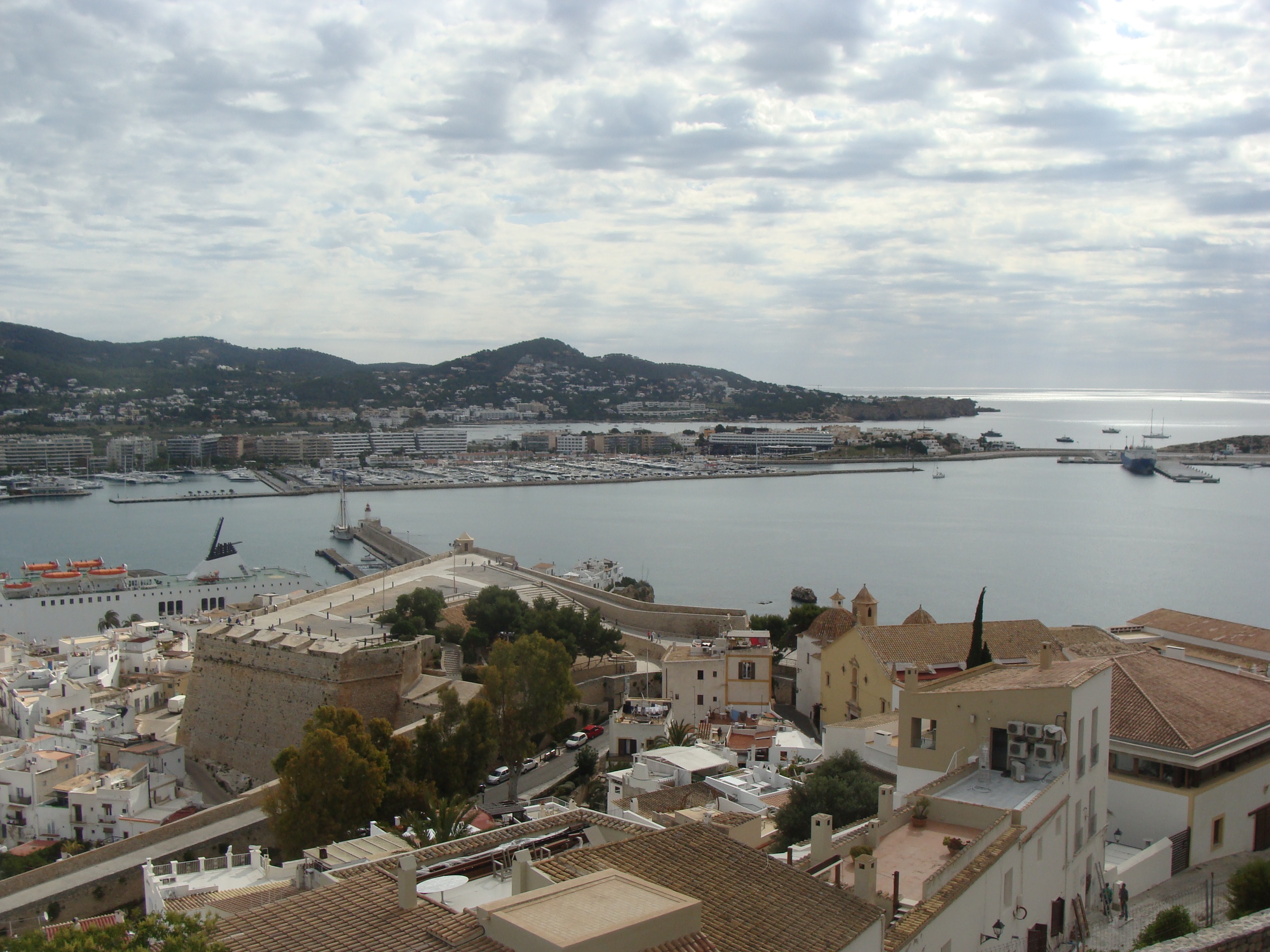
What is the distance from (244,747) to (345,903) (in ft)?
37.3

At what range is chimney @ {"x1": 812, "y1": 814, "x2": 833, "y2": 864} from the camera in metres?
4.32

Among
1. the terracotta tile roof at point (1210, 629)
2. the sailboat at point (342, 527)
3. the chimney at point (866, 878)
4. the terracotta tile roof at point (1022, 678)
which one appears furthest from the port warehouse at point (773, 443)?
the chimney at point (866, 878)

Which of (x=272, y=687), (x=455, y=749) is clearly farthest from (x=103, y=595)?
(x=455, y=749)

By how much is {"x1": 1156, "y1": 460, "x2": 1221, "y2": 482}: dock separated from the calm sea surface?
1.52 metres

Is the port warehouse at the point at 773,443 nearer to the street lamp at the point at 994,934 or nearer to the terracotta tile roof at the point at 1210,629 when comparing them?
Answer: the terracotta tile roof at the point at 1210,629

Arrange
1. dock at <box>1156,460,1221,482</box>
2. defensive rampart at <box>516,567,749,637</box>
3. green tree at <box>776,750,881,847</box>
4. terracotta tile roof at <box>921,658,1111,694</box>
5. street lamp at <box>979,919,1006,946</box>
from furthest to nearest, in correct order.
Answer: dock at <box>1156,460,1221,482</box>
defensive rampart at <box>516,567,749,637</box>
green tree at <box>776,750,881,847</box>
terracotta tile roof at <box>921,658,1111,694</box>
street lamp at <box>979,919,1006,946</box>

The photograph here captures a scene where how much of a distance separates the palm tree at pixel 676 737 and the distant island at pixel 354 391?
81669 millimetres

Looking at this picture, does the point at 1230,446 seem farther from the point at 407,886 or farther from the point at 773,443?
the point at 407,886

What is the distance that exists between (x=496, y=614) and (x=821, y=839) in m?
13.4

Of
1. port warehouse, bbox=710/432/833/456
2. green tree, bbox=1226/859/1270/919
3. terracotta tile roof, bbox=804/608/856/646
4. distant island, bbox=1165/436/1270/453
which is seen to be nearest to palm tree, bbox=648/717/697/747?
terracotta tile roof, bbox=804/608/856/646

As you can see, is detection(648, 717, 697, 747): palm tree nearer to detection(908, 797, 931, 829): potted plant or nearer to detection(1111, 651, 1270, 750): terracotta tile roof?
detection(1111, 651, 1270, 750): terracotta tile roof

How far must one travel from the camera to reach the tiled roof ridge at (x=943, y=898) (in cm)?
362

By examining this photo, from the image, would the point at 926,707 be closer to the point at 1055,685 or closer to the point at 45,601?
the point at 1055,685

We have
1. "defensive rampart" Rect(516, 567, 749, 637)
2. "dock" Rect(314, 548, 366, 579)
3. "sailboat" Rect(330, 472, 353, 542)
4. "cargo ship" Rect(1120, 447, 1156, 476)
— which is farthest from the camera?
"cargo ship" Rect(1120, 447, 1156, 476)
